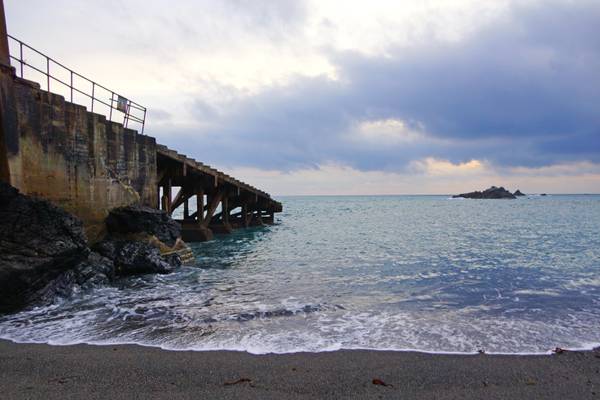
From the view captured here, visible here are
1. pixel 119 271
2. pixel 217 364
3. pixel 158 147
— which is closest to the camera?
pixel 217 364

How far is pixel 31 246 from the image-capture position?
7258mm

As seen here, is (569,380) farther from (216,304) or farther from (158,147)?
(158,147)

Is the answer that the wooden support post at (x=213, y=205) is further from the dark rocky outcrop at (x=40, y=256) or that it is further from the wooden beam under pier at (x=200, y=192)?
the dark rocky outcrop at (x=40, y=256)

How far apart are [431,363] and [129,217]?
32.2 ft

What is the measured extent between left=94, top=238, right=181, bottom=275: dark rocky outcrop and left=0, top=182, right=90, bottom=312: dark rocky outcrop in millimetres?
2230

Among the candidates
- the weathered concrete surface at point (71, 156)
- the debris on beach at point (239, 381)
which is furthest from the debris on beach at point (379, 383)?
the weathered concrete surface at point (71, 156)

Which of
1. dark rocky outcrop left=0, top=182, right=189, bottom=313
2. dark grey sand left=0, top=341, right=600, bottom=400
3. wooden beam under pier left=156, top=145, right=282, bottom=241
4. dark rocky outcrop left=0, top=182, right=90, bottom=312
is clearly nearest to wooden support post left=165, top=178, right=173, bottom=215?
wooden beam under pier left=156, top=145, right=282, bottom=241

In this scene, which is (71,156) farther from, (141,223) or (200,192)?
(200,192)

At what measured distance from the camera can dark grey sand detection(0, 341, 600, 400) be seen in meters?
3.77

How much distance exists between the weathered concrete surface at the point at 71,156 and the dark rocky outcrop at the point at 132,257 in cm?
68

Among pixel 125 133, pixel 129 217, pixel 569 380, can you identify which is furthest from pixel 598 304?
pixel 125 133

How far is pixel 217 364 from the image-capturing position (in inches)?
176

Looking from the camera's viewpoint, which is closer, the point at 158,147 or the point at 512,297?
the point at 512,297

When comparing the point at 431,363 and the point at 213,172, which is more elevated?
the point at 213,172
